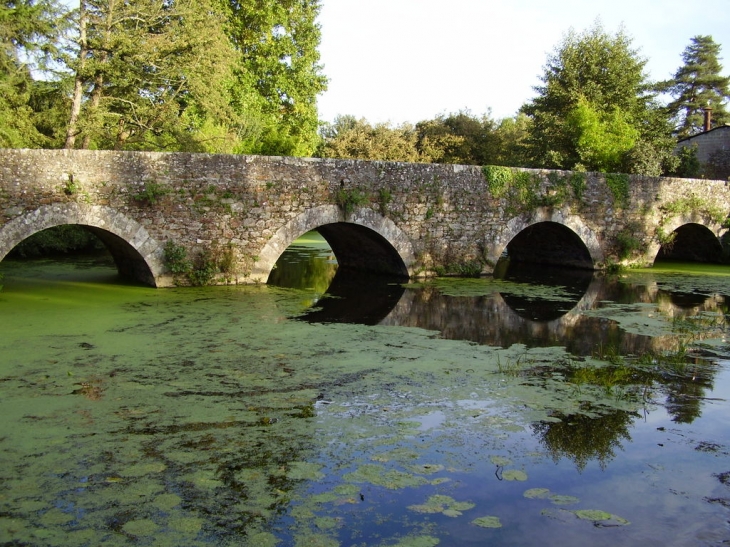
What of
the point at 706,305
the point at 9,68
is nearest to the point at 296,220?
the point at 706,305

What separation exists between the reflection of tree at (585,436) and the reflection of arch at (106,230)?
790cm

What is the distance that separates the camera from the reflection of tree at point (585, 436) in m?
5.35

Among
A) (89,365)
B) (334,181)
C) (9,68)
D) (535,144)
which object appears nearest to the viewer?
(89,365)

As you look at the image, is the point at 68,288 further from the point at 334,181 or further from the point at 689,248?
the point at 689,248

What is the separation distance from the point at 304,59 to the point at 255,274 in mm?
19948

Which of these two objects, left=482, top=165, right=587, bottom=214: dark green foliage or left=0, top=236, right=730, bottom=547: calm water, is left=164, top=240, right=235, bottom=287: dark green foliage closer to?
left=0, top=236, right=730, bottom=547: calm water

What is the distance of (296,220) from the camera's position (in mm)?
A: 12953

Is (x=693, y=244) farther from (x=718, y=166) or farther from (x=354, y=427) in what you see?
(x=354, y=427)

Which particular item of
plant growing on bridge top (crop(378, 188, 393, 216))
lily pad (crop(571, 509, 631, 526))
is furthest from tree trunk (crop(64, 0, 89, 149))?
lily pad (crop(571, 509, 631, 526))

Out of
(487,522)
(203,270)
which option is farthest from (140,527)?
(203,270)

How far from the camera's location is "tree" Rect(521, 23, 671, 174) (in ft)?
84.9

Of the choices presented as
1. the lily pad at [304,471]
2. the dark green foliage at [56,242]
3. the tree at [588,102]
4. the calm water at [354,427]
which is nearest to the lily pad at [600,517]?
the calm water at [354,427]

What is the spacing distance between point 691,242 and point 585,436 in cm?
1714

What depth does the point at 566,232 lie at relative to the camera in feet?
56.3
